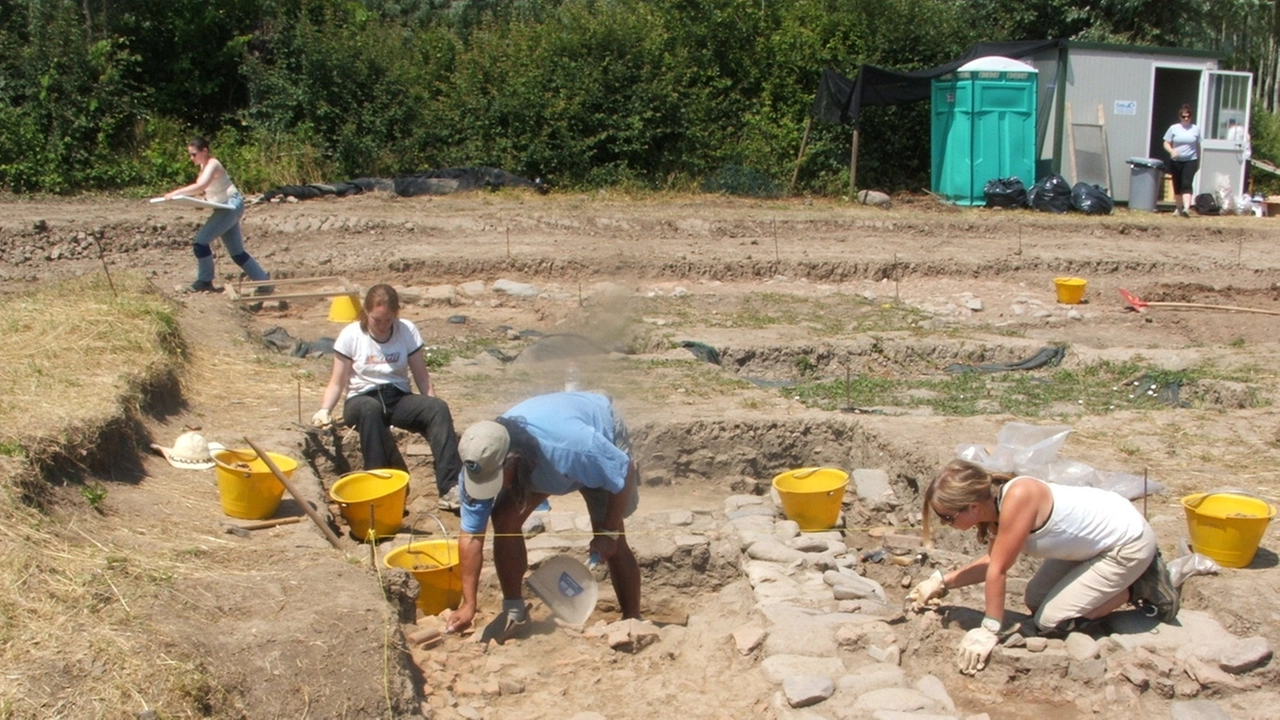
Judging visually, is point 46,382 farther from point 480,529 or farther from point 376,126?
point 376,126

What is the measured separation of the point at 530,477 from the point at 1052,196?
606 inches

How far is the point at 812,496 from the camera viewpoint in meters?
6.68

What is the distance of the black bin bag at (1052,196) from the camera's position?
18.6 m

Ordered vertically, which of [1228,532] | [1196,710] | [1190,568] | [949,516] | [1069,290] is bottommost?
[1069,290]

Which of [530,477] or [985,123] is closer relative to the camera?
[530,477]

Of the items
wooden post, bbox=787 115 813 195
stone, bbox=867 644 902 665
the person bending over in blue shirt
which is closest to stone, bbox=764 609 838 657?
stone, bbox=867 644 902 665

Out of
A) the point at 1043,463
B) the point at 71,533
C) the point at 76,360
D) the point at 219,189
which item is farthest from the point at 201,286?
the point at 1043,463

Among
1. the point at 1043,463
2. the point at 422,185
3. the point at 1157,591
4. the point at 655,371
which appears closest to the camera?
the point at 1157,591

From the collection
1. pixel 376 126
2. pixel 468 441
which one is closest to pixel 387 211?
pixel 376 126

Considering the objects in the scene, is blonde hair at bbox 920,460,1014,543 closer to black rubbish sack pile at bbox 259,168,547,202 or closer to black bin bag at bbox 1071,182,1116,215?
black rubbish sack pile at bbox 259,168,547,202

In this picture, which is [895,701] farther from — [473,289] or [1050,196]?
[1050,196]

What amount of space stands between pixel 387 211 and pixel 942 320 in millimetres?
8212

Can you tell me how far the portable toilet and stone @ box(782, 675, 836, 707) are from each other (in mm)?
15626

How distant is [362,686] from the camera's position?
4375 mm
